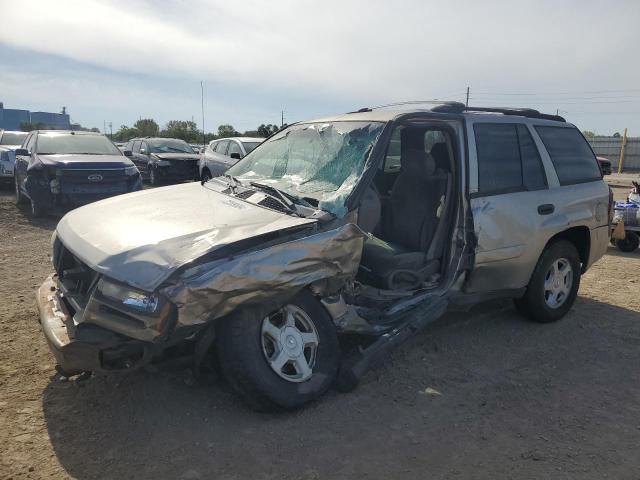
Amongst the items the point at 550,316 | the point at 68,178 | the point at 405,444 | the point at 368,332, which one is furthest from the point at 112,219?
the point at 68,178

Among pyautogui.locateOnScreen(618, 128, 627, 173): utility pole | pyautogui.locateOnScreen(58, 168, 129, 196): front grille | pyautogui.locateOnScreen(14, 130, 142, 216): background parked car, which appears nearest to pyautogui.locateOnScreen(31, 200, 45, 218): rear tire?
pyautogui.locateOnScreen(14, 130, 142, 216): background parked car

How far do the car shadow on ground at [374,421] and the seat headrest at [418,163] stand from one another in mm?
1456

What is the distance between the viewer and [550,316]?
4824 mm

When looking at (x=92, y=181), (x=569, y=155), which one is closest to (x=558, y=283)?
(x=569, y=155)

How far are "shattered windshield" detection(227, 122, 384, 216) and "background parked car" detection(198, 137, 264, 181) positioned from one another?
307 inches

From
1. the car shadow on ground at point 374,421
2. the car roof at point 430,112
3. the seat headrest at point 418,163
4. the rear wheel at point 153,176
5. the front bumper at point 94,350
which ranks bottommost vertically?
the car shadow on ground at point 374,421

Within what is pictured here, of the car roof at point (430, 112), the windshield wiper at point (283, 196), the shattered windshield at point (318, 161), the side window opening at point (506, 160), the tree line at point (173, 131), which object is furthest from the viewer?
the tree line at point (173, 131)

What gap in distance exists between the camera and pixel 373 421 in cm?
316

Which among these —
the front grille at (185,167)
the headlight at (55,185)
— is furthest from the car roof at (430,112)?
the front grille at (185,167)

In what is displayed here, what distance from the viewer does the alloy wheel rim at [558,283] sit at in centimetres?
481

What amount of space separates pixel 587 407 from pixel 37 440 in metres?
3.34

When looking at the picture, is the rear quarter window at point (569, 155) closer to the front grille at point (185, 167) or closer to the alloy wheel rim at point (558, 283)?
the alloy wheel rim at point (558, 283)

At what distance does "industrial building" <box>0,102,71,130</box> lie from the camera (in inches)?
2921

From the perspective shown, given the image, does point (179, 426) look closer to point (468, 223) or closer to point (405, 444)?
point (405, 444)
